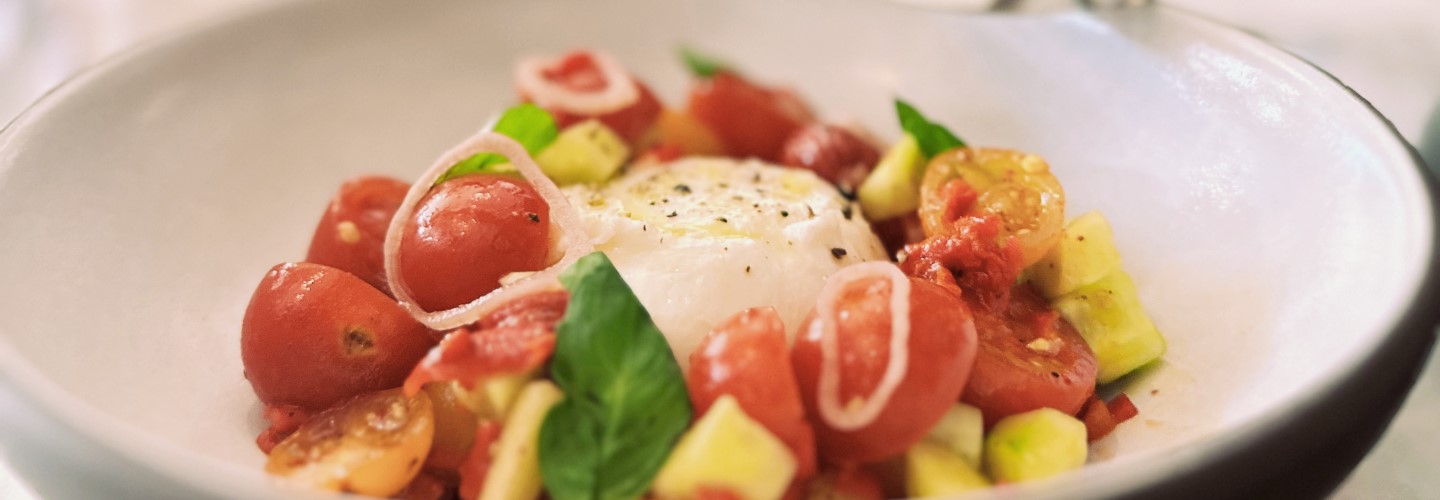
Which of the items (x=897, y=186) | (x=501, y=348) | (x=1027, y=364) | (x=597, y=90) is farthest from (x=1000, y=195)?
(x=597, y=90)

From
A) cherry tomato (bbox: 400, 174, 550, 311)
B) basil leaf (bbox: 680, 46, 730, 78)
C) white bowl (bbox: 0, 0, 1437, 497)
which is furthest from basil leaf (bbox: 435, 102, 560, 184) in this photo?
basil leaf (bbox: 680, 46, 730, 78)

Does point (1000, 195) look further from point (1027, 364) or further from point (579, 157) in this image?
point (579, 157)

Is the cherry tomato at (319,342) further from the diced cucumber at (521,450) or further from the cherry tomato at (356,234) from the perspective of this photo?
the diced cucumber at (521,450)

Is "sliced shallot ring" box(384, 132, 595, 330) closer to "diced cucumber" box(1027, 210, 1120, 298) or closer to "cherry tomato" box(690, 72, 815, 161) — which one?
"diced cucumber" box(1027, 210, 1120, 298)

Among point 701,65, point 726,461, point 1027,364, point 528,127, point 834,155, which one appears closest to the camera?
point 726,461

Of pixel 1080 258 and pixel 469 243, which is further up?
pixel 469 243

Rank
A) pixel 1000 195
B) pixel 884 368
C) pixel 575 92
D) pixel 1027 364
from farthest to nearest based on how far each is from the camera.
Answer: pixel 575 92 < pixel 1000 195 < pixel 1027 364 < pixel 884 368
